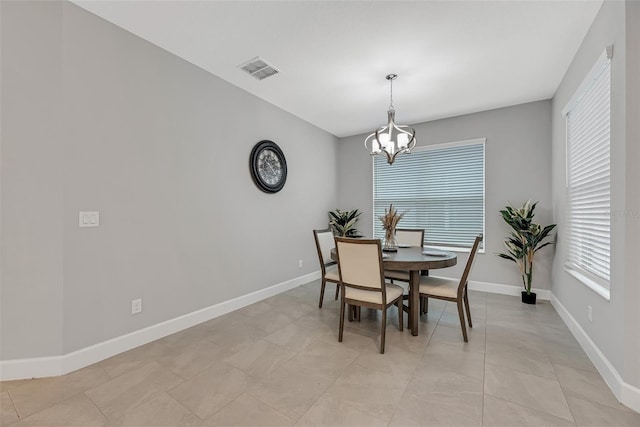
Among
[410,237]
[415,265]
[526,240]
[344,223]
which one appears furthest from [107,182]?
[526,240]

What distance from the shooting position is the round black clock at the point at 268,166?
3533mm

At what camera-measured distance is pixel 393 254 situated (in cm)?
286

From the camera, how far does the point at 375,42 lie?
2.45m

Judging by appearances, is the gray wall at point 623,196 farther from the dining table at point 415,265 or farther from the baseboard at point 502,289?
the baseboard at point 502,289

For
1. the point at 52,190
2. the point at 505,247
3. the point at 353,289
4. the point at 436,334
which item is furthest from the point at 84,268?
the point at 505,247

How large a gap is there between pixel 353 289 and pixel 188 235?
1.76 metres

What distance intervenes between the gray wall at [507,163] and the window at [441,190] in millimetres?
137

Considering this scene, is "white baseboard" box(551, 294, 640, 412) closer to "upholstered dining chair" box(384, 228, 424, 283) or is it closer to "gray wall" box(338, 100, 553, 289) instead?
"gray wall" box(338, 100, 553, 289)

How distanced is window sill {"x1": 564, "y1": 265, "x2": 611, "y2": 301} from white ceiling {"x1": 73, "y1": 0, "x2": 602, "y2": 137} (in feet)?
6.89

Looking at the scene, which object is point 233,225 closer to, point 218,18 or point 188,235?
point 188,235

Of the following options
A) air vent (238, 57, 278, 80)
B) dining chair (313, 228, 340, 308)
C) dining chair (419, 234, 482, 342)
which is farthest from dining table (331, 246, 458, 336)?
air vent (238, 57, 278, 80)

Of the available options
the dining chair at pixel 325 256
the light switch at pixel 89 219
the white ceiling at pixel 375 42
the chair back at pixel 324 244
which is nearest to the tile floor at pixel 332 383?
the dining chair at pixel 325 256

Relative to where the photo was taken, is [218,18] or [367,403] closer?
[367,403]

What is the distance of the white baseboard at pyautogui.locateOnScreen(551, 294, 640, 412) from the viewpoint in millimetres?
1612
